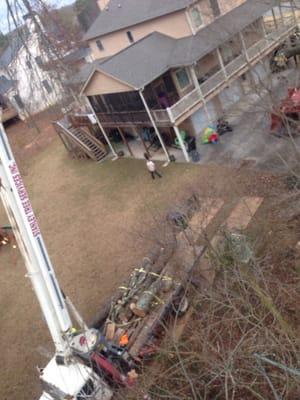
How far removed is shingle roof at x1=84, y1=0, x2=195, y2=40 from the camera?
24297 mm

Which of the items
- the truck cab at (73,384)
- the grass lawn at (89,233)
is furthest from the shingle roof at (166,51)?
the truck cab at (73,384)

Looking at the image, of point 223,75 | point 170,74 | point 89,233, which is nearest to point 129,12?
point 170,74

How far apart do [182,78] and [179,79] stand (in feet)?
0.90

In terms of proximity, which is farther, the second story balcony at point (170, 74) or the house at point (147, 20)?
the house at point (147, 20)

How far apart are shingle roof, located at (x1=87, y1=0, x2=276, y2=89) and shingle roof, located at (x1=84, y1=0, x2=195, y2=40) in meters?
1.63

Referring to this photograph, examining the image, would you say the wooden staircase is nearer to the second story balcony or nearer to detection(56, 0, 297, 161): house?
detection(56, 0, 297, 161): house

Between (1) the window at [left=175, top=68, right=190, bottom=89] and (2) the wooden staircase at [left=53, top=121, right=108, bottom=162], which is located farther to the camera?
(2) the wooden staircase at [left=53, top=121, right=108, bottom=162]

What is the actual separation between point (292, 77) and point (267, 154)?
9.71m

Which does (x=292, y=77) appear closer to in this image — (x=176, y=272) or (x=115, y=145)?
(x=115, y=145)

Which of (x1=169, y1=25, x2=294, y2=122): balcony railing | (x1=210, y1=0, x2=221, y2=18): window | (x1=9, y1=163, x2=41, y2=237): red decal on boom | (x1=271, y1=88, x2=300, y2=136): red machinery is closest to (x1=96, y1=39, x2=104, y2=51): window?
(x1=210, y1=0, x2=221, y2=18): window

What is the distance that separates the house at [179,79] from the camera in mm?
22609

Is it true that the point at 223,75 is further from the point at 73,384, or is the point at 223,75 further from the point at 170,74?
the point at 73,384

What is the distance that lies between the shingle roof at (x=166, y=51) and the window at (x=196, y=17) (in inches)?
18.1

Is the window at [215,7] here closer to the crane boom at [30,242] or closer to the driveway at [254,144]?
the driveway at [254,144]
